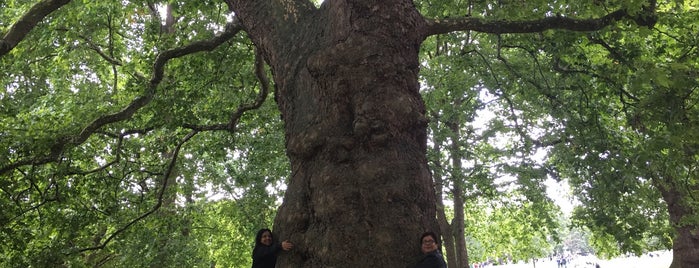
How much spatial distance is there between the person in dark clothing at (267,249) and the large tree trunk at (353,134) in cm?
7

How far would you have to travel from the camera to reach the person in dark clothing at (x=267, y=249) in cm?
298

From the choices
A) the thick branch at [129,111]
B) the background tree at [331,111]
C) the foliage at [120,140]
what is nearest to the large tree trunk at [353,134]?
the background tree at [331,111]

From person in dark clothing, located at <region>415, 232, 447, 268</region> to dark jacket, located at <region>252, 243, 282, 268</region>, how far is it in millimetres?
957

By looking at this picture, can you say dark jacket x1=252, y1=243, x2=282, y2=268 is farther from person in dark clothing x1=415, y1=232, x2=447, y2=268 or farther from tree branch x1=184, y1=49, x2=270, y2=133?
tree branch x1=184, y1=49, x2=270, y2=133

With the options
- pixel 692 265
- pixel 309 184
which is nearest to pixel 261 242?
pixel 309 184

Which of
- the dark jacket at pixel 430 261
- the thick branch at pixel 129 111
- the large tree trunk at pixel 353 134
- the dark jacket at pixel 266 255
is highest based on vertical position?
the thick branch at pixel 129 111

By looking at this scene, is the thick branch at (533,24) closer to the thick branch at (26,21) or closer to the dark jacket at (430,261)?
the dark jacket at (430,261)

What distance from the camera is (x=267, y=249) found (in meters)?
3.12

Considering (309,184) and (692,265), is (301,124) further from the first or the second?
(692,265)

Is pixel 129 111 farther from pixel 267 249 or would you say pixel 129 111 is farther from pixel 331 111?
pixel 331 111

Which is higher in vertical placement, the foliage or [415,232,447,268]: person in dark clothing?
the foliage

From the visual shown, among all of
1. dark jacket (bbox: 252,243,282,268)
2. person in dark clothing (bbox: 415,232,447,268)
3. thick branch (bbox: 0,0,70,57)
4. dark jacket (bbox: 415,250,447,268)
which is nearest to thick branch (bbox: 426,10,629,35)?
Answer: person in dark clothing (bbox: 415,232,447,268)

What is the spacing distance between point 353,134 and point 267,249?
38.7 inches

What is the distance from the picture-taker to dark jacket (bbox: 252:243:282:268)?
3041 millimetres
